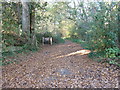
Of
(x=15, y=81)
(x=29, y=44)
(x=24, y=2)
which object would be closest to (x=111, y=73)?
(x=15, y=81)

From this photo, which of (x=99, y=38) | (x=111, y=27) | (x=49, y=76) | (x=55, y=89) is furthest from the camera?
(x=99, y=38)

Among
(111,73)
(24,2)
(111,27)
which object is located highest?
(24,2)

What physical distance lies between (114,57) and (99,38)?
1.25m

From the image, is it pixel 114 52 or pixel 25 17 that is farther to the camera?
pixel 25 17

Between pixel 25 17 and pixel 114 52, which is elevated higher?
pixel 25 17

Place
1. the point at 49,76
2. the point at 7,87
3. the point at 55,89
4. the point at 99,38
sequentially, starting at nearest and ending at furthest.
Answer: the point at 55,89, the point at 7,87, the point at 49,76, the point at 99,38

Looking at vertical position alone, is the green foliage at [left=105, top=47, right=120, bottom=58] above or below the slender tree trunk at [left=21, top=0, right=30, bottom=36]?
below

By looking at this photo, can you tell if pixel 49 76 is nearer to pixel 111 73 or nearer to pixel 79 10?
pixel 111 73

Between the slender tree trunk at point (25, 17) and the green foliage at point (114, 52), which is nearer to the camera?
the green foliage at point (114, 52)

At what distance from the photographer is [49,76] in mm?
3639

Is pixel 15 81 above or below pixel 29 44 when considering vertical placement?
below

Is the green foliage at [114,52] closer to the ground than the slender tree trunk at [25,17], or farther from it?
closer to the ground

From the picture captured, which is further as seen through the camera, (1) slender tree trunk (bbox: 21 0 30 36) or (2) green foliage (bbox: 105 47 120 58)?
(1) slender tree trunk (bbox: 21 0 30 36)

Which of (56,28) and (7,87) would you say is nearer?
(7,87)
